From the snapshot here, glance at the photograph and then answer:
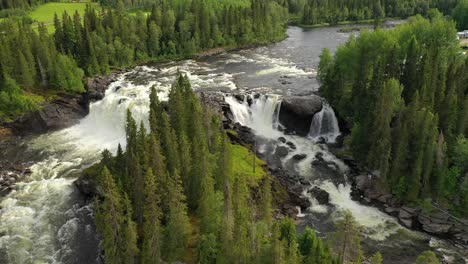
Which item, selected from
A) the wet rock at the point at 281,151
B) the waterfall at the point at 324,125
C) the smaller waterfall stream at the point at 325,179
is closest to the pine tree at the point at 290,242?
the smaller waterfall stream at the point at 325,179

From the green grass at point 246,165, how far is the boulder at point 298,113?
17313 millimetres

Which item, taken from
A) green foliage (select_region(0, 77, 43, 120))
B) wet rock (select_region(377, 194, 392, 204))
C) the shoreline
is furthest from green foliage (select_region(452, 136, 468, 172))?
green foliage (select_region(0, 77, 43, 120))

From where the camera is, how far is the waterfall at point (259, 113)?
319 feet

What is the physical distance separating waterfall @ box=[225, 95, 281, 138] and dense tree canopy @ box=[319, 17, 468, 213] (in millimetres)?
Answer: 13359

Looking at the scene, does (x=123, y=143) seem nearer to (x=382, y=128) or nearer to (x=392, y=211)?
(x=382, y=128)

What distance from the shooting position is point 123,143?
93.4 m

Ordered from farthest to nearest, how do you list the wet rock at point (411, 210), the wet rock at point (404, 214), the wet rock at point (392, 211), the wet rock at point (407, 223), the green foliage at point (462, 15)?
1. the green foliage at point (462, 15)
2. the wet rock at point (392, 211)
3. the wet rock at point (411, 210)
4. the wet rock at point (404, 214)
5. the wet rock at point (407, 223)

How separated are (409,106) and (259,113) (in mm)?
37065

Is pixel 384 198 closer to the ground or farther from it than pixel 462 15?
closer to the ground

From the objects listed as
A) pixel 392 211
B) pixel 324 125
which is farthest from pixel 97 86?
pixel 392 211

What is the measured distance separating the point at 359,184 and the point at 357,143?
9.46 m

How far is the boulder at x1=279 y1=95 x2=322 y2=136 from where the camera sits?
309 feet

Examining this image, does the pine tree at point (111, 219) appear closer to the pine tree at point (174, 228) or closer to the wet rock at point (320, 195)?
the pine tree at point (174, 228)

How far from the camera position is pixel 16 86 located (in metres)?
104
